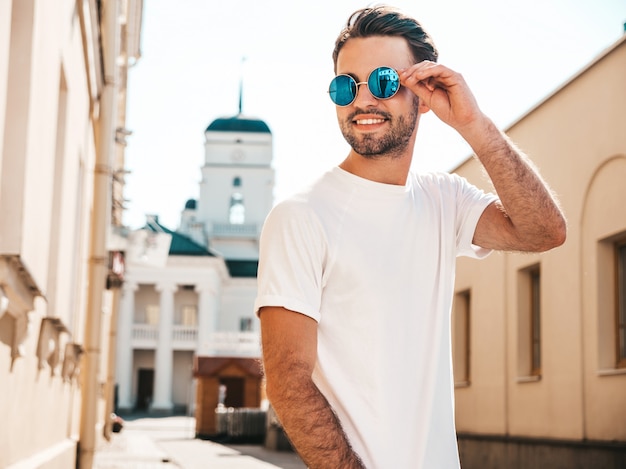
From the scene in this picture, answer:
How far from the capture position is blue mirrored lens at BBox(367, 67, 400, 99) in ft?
9.08

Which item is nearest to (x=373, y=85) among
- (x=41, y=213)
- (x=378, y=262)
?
(x=378, y=262)

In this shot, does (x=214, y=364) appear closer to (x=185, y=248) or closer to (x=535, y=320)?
(x=535, y=320)

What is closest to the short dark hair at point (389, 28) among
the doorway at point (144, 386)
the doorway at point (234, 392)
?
the doorway at point (234, 392)

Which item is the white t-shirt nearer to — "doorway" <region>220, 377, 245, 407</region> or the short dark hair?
the short dark hair

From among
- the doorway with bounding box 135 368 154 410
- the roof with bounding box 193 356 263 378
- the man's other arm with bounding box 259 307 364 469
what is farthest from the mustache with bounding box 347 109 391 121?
the doorway with bounding box 135 368 154 410

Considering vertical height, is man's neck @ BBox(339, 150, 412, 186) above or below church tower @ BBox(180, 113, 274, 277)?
below

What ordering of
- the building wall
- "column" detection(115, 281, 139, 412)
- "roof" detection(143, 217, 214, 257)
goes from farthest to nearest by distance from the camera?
"roof" detection(143, 217, 214, 257)
"column" detection(115, 281, 139, 412)
the building wall

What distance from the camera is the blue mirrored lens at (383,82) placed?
277 cm

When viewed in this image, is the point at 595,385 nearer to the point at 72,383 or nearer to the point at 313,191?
the point at 72,383

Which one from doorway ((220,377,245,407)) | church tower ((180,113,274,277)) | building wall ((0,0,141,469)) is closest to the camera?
building wall ((0,0,141,469))

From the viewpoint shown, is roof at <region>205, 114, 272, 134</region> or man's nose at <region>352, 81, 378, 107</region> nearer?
man's nose at <region>352, 81, 378, 107</region>

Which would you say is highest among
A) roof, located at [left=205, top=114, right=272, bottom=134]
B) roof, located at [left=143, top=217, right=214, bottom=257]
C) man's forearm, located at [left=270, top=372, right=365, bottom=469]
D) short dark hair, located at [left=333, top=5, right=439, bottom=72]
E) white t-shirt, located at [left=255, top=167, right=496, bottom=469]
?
roof, located at [left=205, top=114, right=272, bottom=134]

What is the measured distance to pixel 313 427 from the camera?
247 cm

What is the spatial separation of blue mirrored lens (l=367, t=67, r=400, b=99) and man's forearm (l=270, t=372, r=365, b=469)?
77 centimetres
